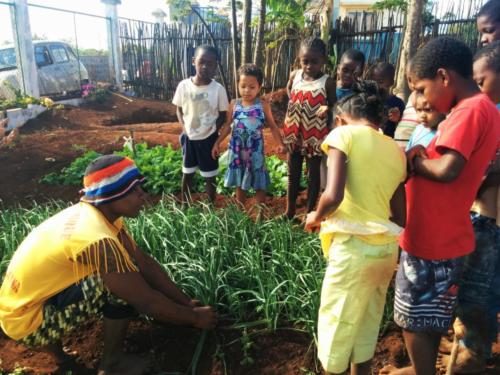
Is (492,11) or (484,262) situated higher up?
(492,11)

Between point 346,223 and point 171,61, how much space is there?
36.8ft

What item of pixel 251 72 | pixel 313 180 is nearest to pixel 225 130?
pixel 251 72

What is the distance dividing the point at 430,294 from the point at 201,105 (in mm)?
2810

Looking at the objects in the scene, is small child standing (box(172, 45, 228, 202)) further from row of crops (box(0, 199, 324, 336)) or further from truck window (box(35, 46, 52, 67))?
truck window (box(35, 46, 52, 67))

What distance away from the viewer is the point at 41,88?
11547 millimetres

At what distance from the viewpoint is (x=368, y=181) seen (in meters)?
1.69

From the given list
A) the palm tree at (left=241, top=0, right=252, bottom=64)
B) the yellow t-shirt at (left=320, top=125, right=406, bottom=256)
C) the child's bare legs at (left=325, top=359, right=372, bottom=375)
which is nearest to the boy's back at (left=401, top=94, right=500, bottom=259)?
the yellow t-shirt at (left=320, top=125, right=406, bottom=256)

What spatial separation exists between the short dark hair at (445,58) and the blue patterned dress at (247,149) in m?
2.11

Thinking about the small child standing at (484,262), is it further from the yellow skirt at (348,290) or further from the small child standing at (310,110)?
the small child standing at (310,110)

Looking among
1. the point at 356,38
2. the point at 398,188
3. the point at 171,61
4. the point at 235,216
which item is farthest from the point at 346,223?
the point at 171,61

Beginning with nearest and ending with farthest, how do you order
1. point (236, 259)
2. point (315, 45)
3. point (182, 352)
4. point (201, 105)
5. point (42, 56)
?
1. point (182, 352)
2. point (236, 259)
3. point (315, 45)
4. point (201, 105)
5. point (42, 56)

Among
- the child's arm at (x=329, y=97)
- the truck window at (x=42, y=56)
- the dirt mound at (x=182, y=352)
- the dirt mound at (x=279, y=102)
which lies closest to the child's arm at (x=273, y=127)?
the child's arm at (x=329, y=97)

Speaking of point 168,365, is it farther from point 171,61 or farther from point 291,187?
point 171,61

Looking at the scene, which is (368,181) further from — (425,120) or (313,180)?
(313,180)
